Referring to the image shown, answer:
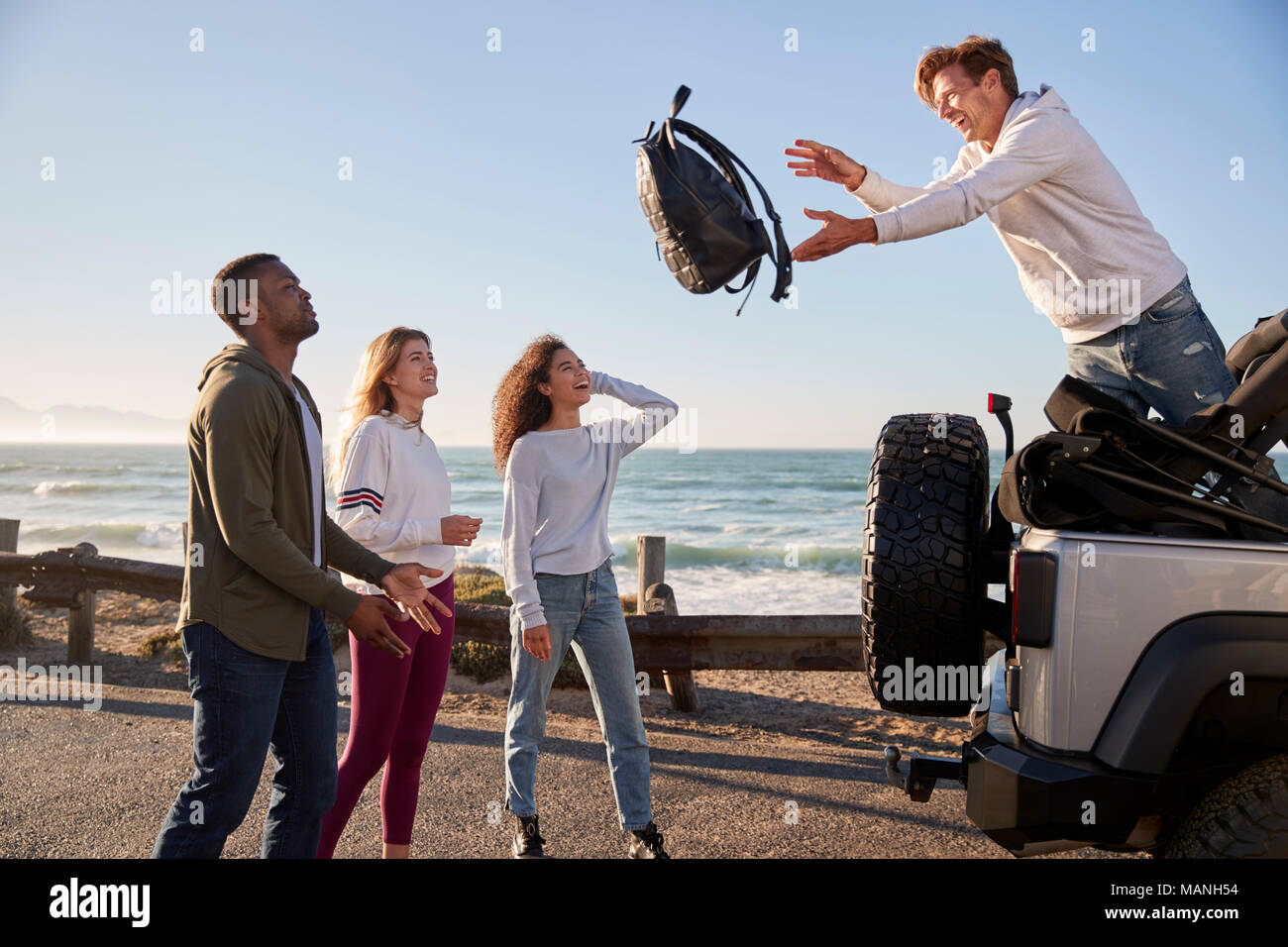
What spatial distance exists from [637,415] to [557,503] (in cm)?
60

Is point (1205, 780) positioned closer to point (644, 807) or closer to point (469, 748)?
point (644, 807)

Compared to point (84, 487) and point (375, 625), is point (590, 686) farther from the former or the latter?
point (84, 487)

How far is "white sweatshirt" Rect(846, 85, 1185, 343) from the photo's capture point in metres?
3.00

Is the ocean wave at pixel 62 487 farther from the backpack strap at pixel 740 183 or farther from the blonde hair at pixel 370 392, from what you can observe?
the backpack strap at pixel 740 183

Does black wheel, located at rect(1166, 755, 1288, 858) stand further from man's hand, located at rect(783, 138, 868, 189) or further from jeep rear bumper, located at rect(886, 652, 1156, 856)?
man's hand, located at rect(783, 138, 868, 189)

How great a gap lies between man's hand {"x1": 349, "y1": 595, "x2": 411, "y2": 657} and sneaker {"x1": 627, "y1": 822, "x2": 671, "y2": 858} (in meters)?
1.46

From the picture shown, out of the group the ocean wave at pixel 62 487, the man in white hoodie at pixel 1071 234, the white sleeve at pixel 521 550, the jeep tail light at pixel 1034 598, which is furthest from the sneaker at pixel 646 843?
the ocean wave at pixel 62 487

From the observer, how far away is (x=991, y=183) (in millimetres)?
3002

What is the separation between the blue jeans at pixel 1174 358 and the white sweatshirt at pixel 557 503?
6.48 ft

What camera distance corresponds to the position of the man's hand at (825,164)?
371 centimetres

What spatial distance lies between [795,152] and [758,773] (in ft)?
11.0

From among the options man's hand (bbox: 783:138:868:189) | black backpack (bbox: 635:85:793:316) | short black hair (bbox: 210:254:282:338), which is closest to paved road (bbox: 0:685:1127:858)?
short black hair (bbox: 210:254:282:338)
